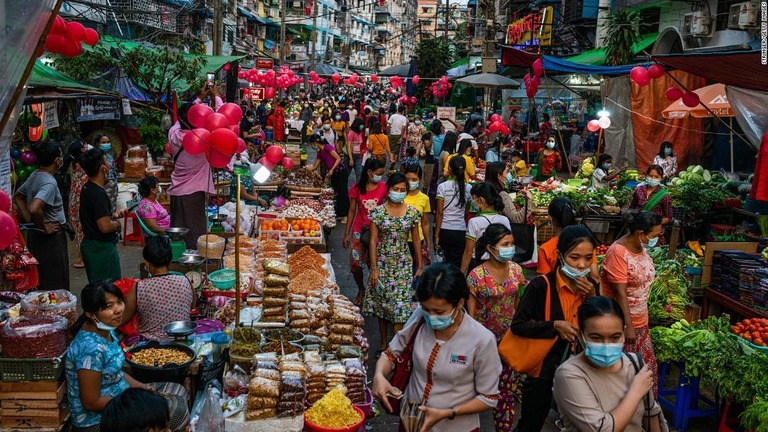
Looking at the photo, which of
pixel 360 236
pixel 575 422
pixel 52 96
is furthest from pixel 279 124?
pixel 575 422

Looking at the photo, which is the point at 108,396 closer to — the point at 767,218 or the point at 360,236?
the point at 360,236

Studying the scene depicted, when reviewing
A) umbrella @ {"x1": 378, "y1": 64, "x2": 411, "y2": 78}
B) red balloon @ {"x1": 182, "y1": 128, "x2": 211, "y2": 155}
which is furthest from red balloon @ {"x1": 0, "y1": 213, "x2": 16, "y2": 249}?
umbrella @ {"x1": 378, "y1": 64, "x2": 411, "y2": 78}

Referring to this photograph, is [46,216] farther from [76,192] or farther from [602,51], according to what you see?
[602,51]

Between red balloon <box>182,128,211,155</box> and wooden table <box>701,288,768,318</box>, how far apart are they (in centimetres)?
540

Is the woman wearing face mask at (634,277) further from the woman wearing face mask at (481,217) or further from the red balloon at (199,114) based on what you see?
the red balloon at (199,114)

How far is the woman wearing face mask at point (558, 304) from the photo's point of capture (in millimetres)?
4430

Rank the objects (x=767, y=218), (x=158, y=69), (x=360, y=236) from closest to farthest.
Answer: (x=360, y=236) < (x=767, y=218) < (x=158, y=69)

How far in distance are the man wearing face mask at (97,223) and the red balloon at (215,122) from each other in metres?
1.36

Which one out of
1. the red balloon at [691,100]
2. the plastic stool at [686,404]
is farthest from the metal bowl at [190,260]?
the red balloon at [691,100]

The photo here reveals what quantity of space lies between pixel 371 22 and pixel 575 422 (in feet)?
352

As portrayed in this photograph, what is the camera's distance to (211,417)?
4445 mm

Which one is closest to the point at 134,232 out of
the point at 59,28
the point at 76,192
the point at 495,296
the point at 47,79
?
the point at 76,192

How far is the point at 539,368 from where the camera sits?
15.0ft

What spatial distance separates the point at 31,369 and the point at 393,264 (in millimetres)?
3306
